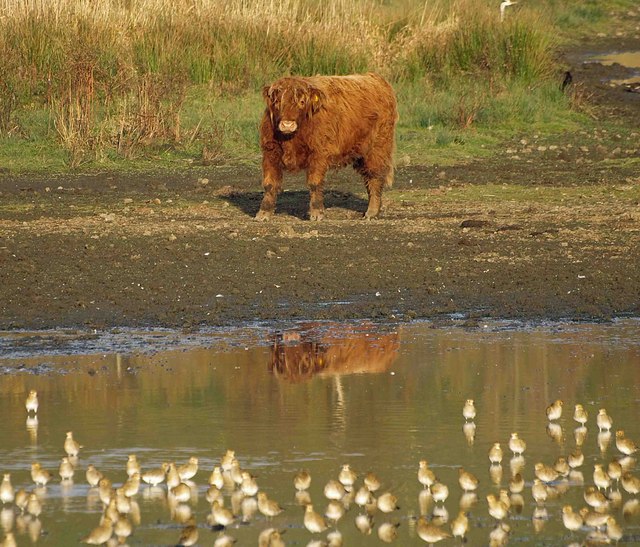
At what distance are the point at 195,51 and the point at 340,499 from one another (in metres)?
15.2

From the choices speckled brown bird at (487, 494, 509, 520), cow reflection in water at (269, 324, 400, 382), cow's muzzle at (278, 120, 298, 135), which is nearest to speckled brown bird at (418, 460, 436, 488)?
speckled brown bird at (487, 494, 509, 520)

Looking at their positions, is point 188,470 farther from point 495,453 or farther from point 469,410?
point 469,410

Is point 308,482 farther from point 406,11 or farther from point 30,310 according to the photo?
point 406,11

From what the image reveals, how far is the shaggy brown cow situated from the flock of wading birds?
23.2ft

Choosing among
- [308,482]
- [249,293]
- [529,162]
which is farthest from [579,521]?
[529,162]

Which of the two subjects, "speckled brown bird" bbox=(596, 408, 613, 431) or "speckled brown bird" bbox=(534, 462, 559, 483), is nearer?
"speckled brown bird" bbox=(534, 462, 559, 483)

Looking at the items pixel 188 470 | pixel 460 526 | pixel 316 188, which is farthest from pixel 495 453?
pixel 316 188

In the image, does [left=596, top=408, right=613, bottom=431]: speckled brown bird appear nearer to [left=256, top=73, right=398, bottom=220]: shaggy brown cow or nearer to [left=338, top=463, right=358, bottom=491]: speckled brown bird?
[left=338, top=463, right=358, bottom=491]: speckled brown bird

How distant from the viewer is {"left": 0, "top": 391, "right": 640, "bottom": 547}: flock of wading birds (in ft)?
17.6

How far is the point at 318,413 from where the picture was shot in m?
7.19

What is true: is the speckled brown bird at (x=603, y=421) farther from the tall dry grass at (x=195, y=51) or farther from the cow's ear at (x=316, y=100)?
the tall dry grass at (x=195, y=51)

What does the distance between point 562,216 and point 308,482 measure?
8126 mm

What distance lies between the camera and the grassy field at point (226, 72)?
17.6 metres

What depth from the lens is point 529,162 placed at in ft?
57.8
